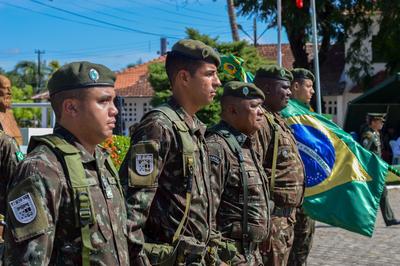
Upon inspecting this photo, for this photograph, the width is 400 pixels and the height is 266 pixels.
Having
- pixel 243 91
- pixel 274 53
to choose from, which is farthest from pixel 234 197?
pixel 274 53

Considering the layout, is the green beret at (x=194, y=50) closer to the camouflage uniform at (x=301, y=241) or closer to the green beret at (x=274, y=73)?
the green beret at (x=274, y=73)

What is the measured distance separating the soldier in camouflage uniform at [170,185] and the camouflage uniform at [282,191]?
1.24 m

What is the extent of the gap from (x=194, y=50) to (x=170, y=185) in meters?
0.74

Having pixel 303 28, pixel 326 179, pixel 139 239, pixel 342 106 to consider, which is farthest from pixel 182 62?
pixel 342 106

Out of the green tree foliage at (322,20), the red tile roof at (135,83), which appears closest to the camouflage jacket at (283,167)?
the green tree foliage at (322,20)

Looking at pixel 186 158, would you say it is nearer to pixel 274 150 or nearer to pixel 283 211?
pixel 274 150

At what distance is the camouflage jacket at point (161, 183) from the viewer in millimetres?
3016

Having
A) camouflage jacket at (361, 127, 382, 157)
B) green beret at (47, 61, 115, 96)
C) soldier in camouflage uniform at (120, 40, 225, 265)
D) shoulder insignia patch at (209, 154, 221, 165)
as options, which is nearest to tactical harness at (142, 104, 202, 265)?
soldier in camouflage uniform at (120, 40, 225, 265)

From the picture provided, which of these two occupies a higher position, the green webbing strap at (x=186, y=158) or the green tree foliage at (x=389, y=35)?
the green tree foliage at (x=389, y=35)

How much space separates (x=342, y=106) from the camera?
29156 millimetres

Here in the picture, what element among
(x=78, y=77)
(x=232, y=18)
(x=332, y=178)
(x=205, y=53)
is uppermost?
(x=232, y=18)

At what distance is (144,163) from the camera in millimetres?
3051

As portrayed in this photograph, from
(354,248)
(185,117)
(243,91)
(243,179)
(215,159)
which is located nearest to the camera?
(185,117)

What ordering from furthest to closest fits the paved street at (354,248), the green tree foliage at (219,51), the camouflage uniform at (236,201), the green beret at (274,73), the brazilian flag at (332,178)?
1. the green tree foliage at (219,51)
2. the paved street at (354,248)
3. the brazilian flag at (332,178)
4. the green beret at (274,73)
5. the camouflage uniform at (236,201)
